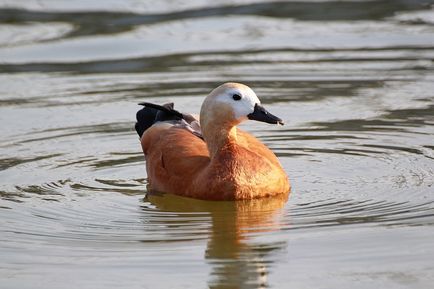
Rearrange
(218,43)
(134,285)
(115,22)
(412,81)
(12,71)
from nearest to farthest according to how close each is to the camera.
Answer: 1. (134,285)
2. (412,81)
3. (12,71)
4. (218,43)
5. (115,22)

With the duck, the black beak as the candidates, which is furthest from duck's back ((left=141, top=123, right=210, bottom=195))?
the black beak

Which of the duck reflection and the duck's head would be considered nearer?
the duck reflection

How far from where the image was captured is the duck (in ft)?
36.8

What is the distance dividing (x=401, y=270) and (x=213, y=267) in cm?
133

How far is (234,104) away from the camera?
37.1 ft

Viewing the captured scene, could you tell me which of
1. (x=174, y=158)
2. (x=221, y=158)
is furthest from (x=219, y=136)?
(x=174, y=158)

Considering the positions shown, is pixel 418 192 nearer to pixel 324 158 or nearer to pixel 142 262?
pixel 324 158

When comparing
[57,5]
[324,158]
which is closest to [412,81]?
[324,158]

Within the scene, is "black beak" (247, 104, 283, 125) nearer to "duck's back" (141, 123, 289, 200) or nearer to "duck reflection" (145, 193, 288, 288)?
"duck's back" (141, 123, 289, 200)

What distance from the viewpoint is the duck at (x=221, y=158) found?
1123 centimetres

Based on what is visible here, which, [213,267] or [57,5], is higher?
[57,5]

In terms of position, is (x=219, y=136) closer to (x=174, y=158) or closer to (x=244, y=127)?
(x=174, y=158)

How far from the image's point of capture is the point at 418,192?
36.0ft

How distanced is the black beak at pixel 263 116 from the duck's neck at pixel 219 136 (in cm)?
34
